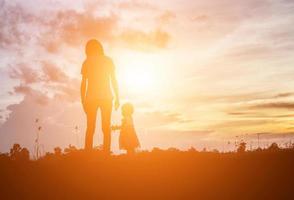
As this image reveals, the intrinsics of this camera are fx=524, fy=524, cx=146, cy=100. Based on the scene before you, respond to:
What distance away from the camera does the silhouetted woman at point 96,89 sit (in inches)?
680

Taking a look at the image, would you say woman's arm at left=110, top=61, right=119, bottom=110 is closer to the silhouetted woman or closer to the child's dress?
the silhouetted woman

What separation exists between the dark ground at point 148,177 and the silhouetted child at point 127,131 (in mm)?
3196

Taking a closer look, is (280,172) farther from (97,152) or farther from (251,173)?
(97,152)

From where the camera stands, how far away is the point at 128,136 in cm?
2106

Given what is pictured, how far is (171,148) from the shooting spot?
19828 millimetres

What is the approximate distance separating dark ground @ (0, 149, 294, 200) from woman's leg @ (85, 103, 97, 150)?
395 mm

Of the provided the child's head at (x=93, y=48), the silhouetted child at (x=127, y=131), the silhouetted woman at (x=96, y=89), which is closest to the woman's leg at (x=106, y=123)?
the silhouetted woman at (x=96, y=89)

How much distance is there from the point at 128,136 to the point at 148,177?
570 cm

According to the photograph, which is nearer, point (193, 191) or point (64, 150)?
→ point (193, 191)

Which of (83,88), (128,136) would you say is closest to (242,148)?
(128,136)

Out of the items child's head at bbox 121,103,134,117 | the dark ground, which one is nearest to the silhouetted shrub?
the dark ground

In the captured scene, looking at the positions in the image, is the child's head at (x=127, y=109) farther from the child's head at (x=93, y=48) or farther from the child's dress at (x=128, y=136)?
the child's head at (x=93, y=48)

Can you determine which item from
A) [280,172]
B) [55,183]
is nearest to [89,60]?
[55,183]

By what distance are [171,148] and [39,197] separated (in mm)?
6863
